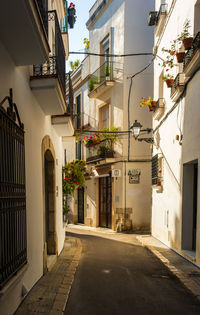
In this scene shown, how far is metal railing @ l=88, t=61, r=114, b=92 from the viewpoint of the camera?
1376 cm

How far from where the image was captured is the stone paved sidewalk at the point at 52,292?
3.59 metres

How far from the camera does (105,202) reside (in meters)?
14.8

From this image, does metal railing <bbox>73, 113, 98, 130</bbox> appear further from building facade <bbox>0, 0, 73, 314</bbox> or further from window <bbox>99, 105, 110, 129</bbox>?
building facade <bbox>0, 0, 73, 314</bbox>

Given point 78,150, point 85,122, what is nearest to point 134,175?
point 85,122

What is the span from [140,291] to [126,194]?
27.9ft

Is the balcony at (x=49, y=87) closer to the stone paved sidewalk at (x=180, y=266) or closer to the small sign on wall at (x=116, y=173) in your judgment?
the stone paved sidewalk at (x=180, y=266)

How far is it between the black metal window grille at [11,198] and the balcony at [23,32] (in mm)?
721

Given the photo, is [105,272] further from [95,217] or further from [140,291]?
[95,217]

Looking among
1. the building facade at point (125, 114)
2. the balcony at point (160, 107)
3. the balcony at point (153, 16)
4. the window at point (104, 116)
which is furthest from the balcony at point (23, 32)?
the window at point (104, 116)

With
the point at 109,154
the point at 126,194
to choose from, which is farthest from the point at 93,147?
the point at 126,194

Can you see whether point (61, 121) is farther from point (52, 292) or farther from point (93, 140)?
point (93, 140)


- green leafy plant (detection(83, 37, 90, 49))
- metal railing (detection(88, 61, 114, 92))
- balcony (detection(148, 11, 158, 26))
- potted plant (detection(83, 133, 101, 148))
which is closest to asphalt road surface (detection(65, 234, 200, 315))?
balcony (detection(148, 11, 158, 26))

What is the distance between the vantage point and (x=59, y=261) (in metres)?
6.43

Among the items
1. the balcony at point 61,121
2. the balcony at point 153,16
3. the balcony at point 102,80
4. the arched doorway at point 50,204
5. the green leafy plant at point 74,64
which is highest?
the green leafy plant at point 74,64
